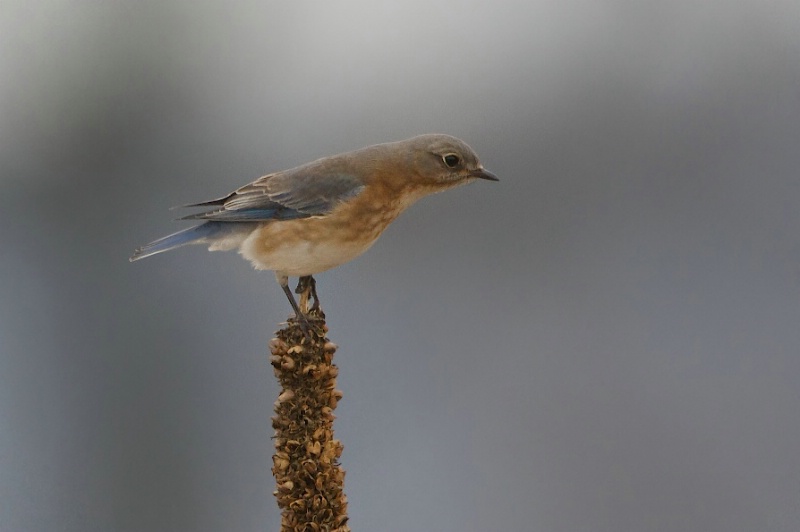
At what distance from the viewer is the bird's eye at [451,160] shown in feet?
6.33

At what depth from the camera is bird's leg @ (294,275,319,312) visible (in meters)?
1.88

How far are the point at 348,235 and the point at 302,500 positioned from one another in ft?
2.25

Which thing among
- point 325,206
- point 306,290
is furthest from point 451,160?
point 306,290

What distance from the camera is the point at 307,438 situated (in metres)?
1.53

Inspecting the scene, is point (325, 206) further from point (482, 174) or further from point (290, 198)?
point (482, 174)

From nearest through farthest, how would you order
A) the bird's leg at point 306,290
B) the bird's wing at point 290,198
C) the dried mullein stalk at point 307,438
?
the dried mullein stalk at point 307,438 < the bird's leg at point 306,290 < the bird's wing at point 290,198

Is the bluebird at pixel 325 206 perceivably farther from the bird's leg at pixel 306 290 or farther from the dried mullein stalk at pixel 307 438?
the dried mullein stalk at pixel 307 438

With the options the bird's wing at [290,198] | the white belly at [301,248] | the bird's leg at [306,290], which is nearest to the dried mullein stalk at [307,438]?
the bird's leg at [306,290]

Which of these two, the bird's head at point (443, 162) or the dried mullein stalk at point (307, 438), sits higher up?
the bird's head at point (443, 162)

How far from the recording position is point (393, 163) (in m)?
2.04

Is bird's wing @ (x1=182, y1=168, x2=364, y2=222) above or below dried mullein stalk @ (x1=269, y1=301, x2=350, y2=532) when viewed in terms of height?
above

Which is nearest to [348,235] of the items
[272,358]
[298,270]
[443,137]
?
[298,270]

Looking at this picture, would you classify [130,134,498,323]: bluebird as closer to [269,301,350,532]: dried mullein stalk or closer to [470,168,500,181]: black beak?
[470,168,500,181]: black beak

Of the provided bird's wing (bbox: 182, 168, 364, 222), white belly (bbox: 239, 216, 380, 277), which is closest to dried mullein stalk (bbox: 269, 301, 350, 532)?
white belly (bbox: 239, 216, 380, 277)
